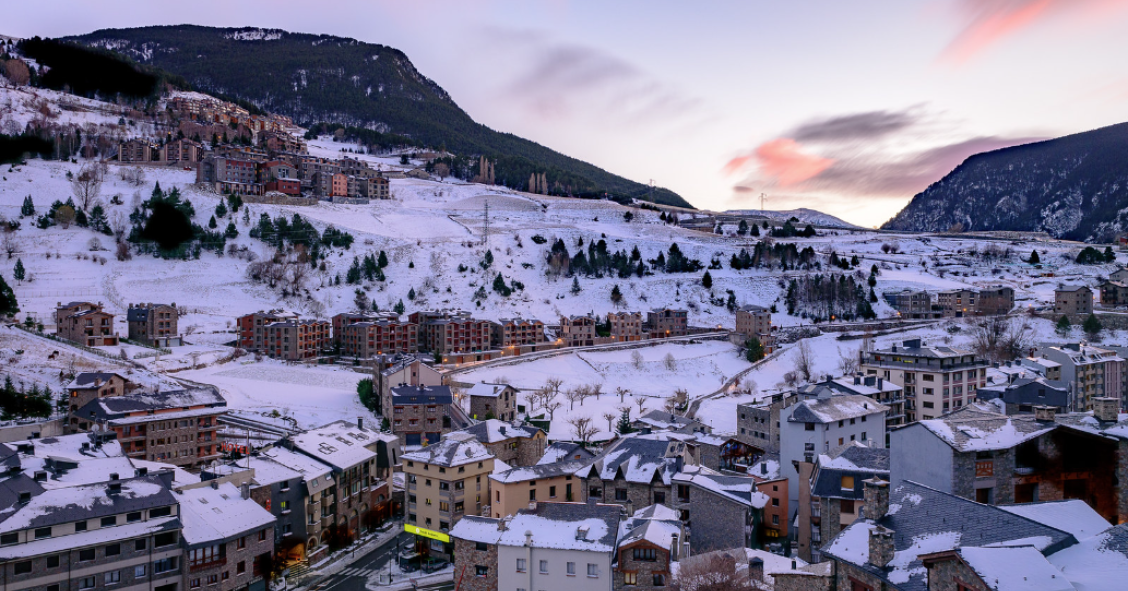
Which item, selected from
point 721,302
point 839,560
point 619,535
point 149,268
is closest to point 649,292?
point 721,302

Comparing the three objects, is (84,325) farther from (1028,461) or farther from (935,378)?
(1028,461)

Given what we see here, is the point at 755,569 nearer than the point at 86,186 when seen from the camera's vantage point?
Yes

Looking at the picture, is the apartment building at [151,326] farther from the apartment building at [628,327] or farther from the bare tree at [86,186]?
the apartment building at [628,327]

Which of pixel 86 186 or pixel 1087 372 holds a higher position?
pixel 86 186

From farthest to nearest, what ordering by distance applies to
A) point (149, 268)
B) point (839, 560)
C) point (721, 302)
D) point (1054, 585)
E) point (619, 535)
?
point (721, 302) < point (149, 268) < point (619, 535) < point (839, 560) < point (1054, 585)

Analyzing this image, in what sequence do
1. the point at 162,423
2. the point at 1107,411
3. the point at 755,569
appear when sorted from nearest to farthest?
the point at 1107,411 < the point at 755,569 < the point at 162,423

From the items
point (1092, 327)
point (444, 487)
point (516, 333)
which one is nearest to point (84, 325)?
point (516, 333)

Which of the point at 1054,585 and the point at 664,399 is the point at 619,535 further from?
the point at 664,399
